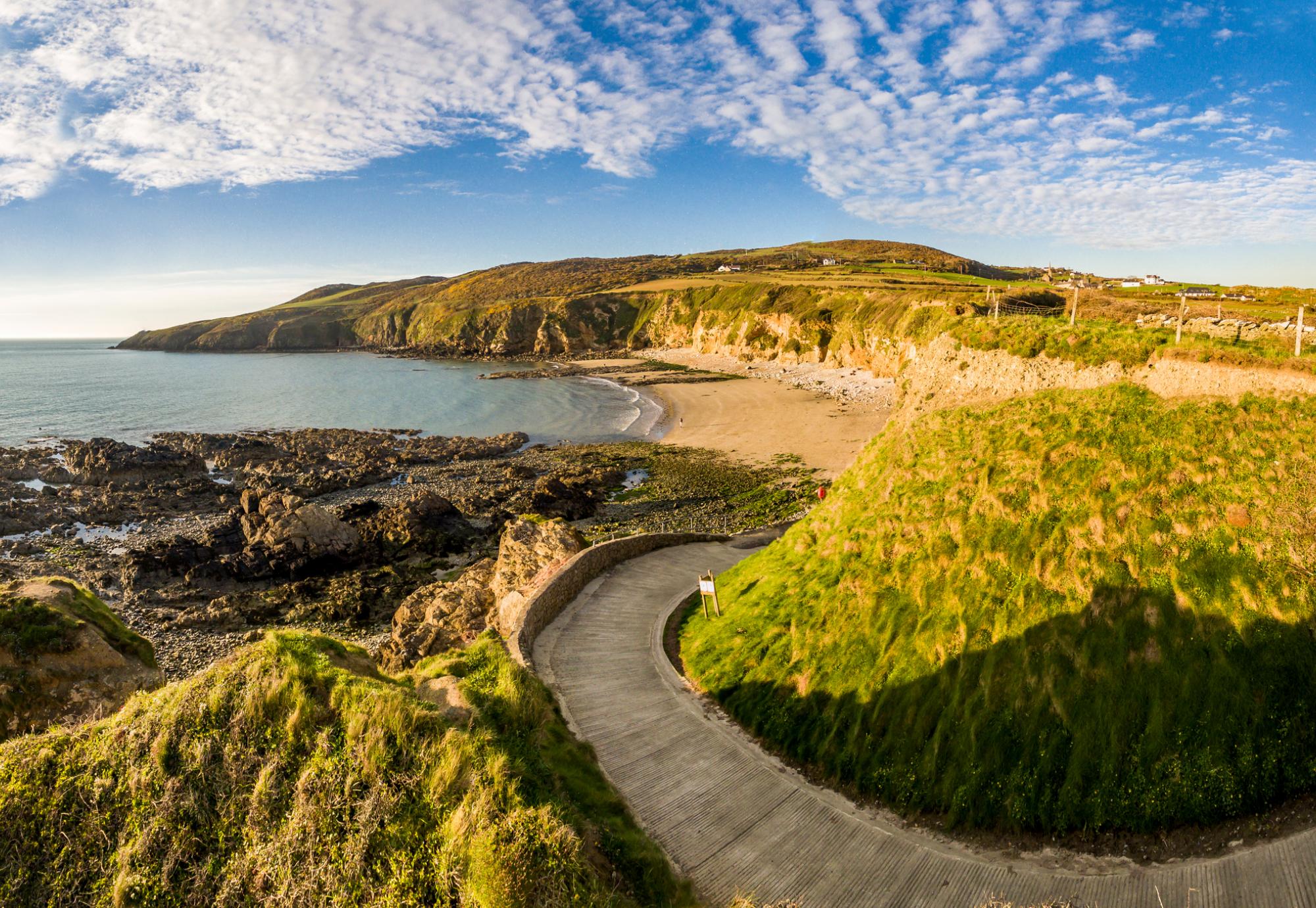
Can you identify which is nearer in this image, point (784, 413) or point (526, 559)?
point (526, 559)

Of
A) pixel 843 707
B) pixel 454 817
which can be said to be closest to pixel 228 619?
pixel 454 817

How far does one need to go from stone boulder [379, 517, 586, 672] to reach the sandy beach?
82.1ft

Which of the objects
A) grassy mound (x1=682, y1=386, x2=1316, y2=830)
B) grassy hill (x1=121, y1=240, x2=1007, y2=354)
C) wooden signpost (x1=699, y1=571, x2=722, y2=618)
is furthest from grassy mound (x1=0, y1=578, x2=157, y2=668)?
grassy hill (x1=121, y1=240, x2=1007, y2=354)

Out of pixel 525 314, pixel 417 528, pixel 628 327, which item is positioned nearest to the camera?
pixel 417 528

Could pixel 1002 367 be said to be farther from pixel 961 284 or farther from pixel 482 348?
pixel 482 348

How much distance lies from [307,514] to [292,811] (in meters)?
27.5

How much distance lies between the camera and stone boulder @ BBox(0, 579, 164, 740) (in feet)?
44.0

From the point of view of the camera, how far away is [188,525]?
38719 millimetres

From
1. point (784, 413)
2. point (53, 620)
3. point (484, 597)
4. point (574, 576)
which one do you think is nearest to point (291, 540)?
point (484, 597)

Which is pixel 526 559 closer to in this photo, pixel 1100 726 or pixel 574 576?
pixel 574 576

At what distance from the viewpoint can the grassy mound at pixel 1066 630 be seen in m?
10.6

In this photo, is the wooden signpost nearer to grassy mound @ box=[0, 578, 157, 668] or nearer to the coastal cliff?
grassy mound @ box=[0, 578, 157, 668]

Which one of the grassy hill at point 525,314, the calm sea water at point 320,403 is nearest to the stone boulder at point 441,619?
the calm sea water at point 320,403

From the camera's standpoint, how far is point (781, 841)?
11.4 m
